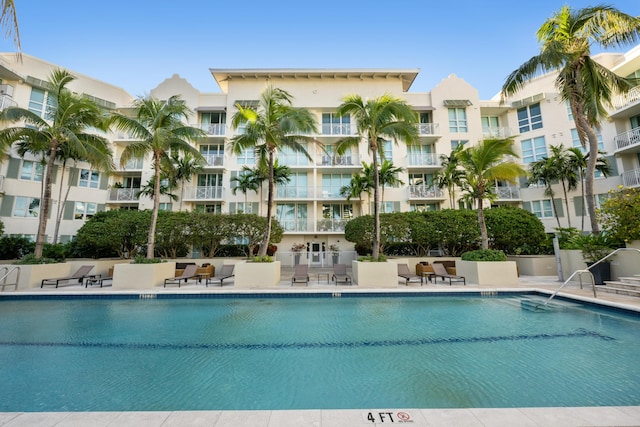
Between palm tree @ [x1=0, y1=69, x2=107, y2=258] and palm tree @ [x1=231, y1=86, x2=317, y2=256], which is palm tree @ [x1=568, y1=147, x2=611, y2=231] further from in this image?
palm tree @ [x1=0, y1=69, x2=107, y2=258]

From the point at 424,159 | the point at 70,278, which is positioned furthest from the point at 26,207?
the point at 424,159

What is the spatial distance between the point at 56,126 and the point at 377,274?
51.7 ft

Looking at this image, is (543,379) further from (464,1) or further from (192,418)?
(464,1)

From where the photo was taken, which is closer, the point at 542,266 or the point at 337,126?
the point at 542,266

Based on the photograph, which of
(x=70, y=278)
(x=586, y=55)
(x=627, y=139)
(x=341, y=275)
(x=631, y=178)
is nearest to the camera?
(x=70, y=278)

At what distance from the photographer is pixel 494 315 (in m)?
7.13

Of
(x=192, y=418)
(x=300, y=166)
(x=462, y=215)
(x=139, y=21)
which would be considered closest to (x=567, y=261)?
(x=462, y=215)

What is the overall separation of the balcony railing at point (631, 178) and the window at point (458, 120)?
10740 millimetres

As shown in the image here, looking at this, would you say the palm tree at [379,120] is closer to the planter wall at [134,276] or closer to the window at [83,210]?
the planter wall at [134,276]

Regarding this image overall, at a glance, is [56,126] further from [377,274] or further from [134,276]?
[377,274]

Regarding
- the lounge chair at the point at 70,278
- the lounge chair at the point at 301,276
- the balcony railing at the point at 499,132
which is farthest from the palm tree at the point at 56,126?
the balcony railing at the point at 499,132

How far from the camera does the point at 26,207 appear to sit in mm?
18922

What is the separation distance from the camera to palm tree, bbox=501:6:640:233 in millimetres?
11031

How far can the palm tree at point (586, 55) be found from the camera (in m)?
11.0
